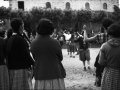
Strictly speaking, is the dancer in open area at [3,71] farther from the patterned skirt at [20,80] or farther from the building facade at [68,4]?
the building facade at [68,4]

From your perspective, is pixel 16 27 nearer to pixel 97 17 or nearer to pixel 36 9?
pixel 36 9

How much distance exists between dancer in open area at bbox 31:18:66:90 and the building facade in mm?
35326

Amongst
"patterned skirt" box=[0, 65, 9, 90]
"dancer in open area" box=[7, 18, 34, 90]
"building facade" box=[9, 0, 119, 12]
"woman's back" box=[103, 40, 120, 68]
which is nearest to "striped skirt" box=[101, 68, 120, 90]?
"woman's back" box=[103, 40, 120, 68]

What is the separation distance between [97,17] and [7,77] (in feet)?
111

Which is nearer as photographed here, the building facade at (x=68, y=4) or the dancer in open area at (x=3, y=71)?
the dancer in open area at (x=3, y=71)

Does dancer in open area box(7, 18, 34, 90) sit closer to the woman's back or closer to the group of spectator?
the group of spectator

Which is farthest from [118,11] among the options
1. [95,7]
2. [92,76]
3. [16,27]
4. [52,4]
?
[16,27]

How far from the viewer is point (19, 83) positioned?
14.0 ft

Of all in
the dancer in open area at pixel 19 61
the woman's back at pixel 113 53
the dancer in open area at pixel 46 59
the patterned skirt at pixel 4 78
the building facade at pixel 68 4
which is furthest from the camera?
the building facade at pixel 68 4

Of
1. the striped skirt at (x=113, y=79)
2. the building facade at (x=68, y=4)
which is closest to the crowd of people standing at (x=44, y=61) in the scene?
the striped skirt at (x=113, y=79)

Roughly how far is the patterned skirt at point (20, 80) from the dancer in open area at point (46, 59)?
0.58 metres

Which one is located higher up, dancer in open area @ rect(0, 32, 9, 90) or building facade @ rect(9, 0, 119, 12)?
building facade @ rect(9, 0, 119, 12)

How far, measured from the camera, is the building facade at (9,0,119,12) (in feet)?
126

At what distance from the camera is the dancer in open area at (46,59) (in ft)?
12.2
